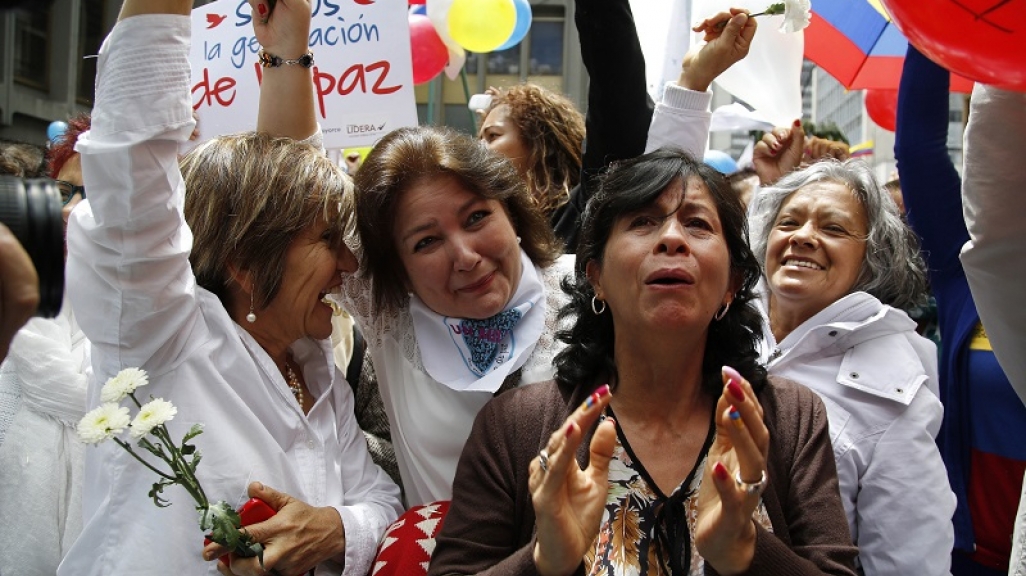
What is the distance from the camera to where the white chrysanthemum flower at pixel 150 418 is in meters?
1.70

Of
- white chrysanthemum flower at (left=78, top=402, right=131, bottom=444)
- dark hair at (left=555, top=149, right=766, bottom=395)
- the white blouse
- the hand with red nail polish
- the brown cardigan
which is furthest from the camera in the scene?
the hand with red nail polish

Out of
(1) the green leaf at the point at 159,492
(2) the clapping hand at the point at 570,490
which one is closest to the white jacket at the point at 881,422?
(2) the clapping hand at the point at 570,490

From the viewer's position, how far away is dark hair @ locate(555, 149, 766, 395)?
7.11 ft

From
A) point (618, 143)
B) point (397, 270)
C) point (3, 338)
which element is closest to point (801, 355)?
point (618, 143)

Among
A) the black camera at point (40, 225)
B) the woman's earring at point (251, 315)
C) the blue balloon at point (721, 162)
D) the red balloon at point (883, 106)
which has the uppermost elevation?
the red balloon at point (883, 106)

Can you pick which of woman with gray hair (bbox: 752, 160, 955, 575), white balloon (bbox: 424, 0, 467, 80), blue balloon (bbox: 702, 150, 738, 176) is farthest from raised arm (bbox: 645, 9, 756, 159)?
blue balloon (bbox: 702, 150, 738, 176)

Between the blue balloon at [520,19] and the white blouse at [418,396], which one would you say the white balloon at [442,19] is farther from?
the white blouse at [418,396]

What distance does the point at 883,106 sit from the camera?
6109 mm

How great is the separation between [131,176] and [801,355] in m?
1.73

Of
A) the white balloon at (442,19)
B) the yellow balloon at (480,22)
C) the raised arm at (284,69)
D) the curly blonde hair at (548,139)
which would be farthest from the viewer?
the white balloon at (442,19)

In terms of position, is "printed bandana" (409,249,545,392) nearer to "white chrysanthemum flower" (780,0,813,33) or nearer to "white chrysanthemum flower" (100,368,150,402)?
"white chrysanthemum flower" (100,368,150,402)

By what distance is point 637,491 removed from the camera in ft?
6.42

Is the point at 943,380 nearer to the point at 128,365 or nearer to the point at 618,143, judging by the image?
the point at 618,143

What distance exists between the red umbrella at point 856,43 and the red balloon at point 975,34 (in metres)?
2.89
